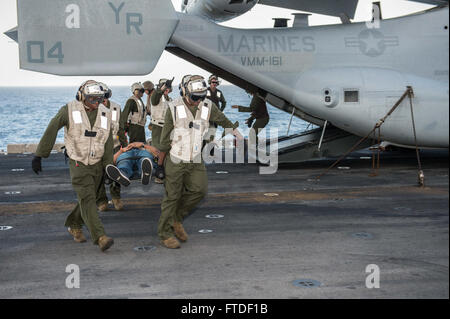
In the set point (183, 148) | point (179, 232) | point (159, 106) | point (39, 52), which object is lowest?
point (179, 232)

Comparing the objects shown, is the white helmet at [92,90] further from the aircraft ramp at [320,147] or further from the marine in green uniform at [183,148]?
the aircraft ramp at [320,147]

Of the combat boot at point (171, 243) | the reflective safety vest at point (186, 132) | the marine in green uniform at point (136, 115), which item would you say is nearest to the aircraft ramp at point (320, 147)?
the marine in green uniform at point (136, 115)

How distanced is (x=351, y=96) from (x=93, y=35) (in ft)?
18.6

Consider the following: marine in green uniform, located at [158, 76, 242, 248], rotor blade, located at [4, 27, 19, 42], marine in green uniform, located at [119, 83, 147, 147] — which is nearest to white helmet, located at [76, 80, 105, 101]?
marine in green uniform, located at [158, 76, 242, 248]

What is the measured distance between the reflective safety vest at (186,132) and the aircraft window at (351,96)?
20.0 feet

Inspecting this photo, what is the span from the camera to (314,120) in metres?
12.9

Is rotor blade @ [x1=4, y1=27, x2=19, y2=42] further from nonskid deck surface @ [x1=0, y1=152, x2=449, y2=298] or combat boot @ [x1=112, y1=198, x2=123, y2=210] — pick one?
combat boot @ [x1=112, y1=198, x2=123, y2=210]

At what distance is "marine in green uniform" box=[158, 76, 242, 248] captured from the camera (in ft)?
19.9

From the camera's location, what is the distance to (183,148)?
6062mm

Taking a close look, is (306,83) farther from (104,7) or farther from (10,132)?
(10,132)

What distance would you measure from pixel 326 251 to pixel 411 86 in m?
6.73

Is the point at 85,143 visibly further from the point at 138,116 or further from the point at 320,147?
the point at 320,147

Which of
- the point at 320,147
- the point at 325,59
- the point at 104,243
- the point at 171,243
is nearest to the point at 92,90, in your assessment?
the point at 104,243
